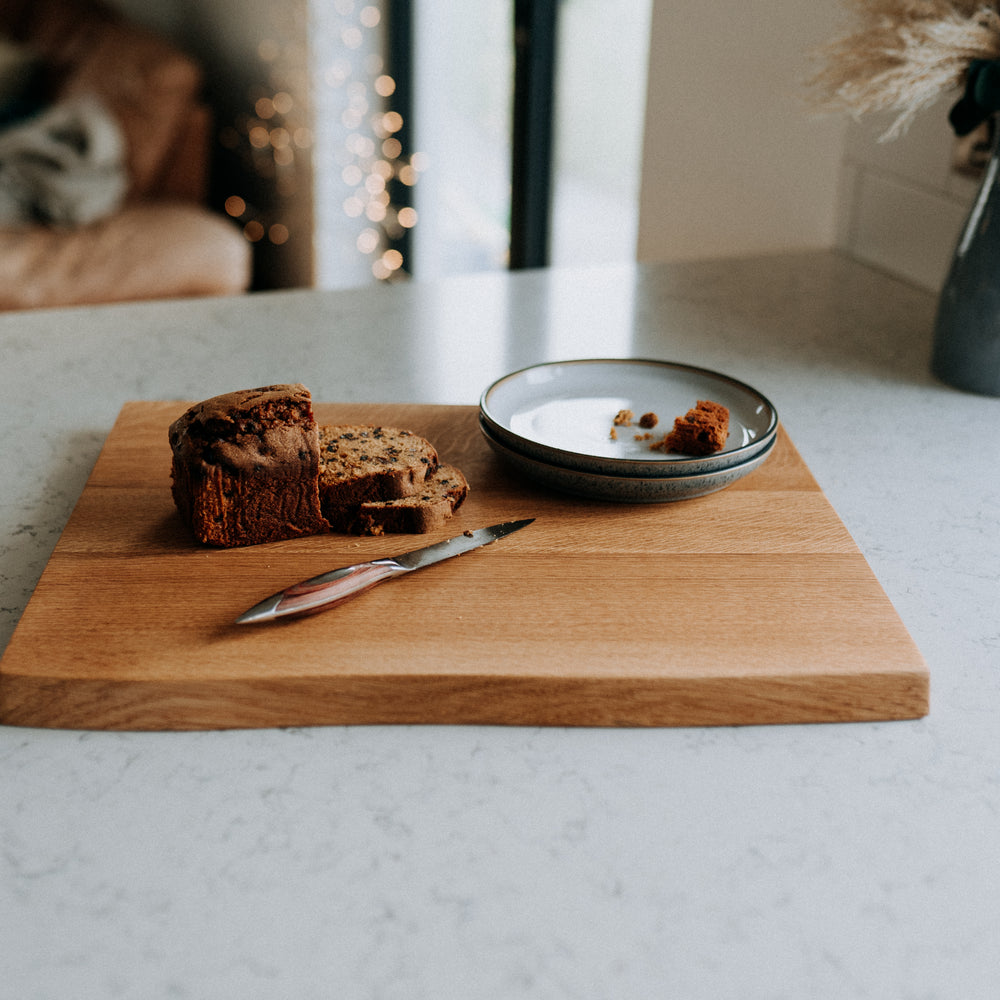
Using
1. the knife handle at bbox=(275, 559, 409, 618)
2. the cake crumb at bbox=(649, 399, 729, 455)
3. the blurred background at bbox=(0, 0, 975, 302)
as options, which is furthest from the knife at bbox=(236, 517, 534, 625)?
the blurred background at bbox=(0, 0, 975, 302)

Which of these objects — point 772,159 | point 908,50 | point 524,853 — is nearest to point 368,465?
point 524,853

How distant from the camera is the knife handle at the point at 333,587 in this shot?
65 centimetres

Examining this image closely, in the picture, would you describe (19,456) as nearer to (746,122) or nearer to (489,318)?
(489,318)

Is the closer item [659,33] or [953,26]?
[953,26]

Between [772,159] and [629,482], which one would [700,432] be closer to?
[629,482]

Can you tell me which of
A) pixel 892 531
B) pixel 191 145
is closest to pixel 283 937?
pixel 892 531

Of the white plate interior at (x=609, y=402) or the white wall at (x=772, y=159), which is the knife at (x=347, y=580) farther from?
the white wall at (x=772, y=159)

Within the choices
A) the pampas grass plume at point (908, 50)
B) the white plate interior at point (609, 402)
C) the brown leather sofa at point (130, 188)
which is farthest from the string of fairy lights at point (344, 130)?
the white plate interior at point (609, 402)

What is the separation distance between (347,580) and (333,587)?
1cm

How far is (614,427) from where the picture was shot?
0.92 m

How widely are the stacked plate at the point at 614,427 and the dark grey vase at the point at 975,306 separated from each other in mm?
344

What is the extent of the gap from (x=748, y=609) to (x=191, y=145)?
307cm

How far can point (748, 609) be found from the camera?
0.69m

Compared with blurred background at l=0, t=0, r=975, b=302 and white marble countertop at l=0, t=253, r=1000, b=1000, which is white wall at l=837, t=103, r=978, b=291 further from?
white marble countertop at l=0, t=253, r=1000, b=1000
